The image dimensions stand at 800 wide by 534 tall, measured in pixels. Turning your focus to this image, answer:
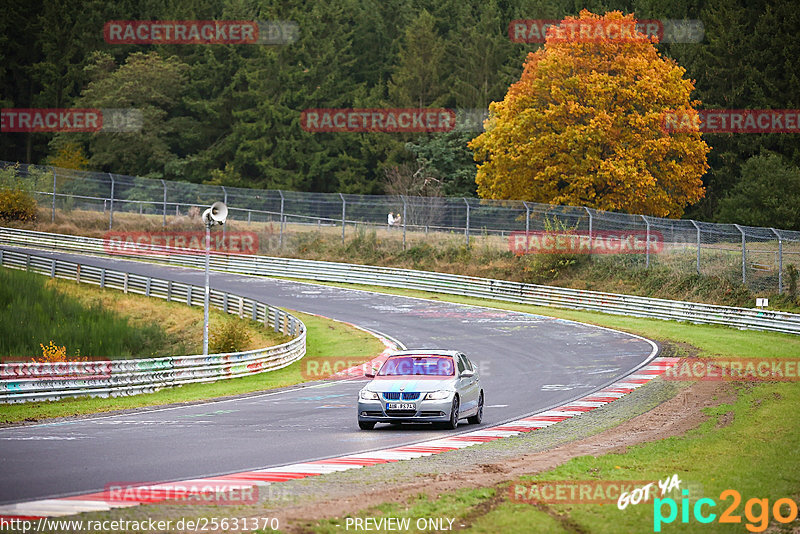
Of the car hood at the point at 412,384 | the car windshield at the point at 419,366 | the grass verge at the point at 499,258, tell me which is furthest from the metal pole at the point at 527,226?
the car hood at the point at 412,384

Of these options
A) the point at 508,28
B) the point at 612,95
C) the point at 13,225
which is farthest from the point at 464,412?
the point at 508,28

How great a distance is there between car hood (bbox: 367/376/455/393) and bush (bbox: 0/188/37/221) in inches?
1941

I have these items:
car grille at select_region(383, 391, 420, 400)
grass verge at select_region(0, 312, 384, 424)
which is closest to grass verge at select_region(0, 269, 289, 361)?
grass verge at select_region(0, 312, 384, 424)

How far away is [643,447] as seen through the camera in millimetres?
14906

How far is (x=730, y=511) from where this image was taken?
10.1m

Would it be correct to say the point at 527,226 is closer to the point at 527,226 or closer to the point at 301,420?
the point at 527,226

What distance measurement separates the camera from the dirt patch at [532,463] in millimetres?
10055

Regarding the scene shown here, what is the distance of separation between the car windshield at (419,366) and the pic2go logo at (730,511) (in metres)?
7.96

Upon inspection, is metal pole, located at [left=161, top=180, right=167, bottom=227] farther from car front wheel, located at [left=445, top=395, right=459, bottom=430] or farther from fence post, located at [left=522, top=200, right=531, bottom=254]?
car front wheel, located at [left=445, top=395, right=459, bottom=430]

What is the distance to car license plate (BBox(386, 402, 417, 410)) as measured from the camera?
17.4 metres

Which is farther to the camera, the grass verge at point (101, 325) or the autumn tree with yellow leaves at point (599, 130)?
the autumn tree with yellow leaves at point (599, 130)

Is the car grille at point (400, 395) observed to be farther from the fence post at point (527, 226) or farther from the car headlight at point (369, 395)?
the fence post at point (527, 226)

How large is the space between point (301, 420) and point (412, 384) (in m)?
2.84

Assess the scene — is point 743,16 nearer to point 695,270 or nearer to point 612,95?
point 612,95
